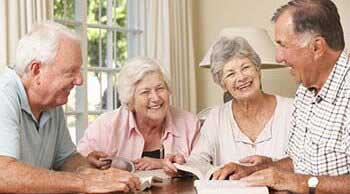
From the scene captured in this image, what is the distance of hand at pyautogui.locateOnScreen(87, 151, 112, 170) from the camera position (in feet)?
8.14

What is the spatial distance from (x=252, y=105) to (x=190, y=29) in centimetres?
163

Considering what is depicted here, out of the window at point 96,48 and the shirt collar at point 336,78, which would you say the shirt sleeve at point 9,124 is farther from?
the window at point 96,48

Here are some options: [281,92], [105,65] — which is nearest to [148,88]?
[105,65]

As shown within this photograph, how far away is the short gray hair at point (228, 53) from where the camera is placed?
270 cm

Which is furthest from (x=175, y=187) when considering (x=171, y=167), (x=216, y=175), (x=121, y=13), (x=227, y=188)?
(x=121, y=13)

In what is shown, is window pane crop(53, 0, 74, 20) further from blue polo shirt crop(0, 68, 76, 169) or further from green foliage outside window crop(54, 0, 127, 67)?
blue polo shirt crop(0, 68, 76, 169)

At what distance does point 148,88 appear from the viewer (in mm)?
2828

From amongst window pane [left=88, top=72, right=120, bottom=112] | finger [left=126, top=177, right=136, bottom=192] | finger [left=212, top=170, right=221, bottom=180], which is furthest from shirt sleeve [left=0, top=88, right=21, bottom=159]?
window pane [left=88, top=72, right=120, bottom=112]

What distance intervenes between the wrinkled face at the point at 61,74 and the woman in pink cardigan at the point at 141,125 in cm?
66

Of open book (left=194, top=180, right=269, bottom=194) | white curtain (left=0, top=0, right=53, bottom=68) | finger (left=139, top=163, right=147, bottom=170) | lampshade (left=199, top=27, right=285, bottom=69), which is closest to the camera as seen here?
open book (left=194, top=180, right=269, bottom=194)

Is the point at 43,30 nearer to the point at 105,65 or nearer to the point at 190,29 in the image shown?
the point at 105,65

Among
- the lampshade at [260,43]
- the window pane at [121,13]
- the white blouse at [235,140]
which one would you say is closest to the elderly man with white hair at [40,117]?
the white blouse at [235,140]

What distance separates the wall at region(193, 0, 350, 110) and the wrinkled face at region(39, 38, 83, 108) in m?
2.25

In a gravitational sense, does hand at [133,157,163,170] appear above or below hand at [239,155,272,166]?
below
